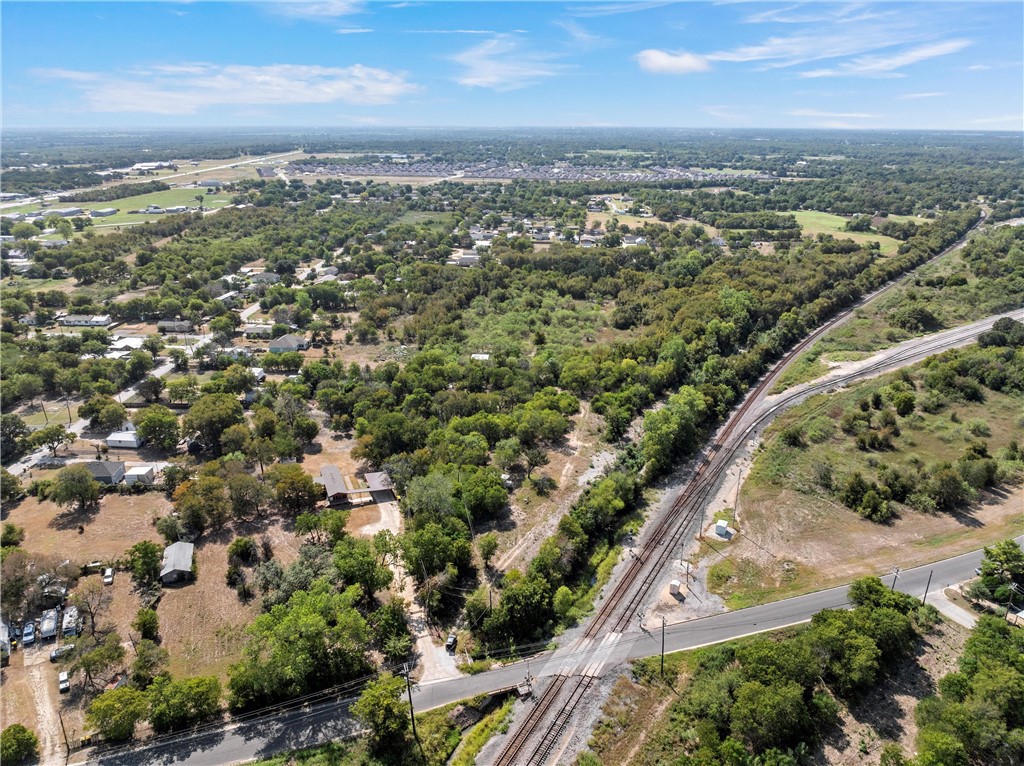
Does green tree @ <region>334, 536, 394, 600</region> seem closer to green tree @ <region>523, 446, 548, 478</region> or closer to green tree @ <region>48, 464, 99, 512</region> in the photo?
green tree @ <region>523, 446, 548, 478</region>

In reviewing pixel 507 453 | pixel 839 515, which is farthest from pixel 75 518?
pixel 839 515

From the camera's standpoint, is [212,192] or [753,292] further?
[212,192]

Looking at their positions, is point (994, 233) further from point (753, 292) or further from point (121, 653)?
point (121, 653)

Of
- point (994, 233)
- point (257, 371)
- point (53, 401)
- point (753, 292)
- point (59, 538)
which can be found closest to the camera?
point (59, 538)

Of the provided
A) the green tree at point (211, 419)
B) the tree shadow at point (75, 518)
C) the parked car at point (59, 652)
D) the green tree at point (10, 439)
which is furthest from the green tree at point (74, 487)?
the parked car at point (59, 652)

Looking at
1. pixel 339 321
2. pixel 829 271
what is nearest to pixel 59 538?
pixel 339 321

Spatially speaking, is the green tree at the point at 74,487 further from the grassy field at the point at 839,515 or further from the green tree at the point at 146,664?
the grassy field at the point at 839,515
